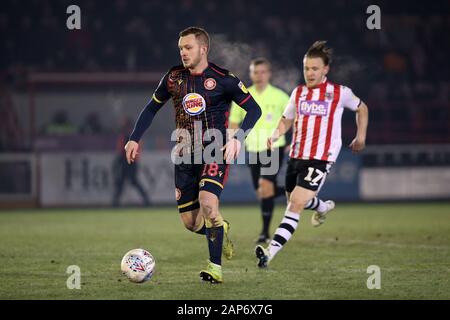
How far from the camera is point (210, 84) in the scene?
22.9 ft

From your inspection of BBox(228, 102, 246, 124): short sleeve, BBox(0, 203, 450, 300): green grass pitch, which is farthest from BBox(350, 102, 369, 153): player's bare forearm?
BBox(228, 102, 246, 124): short sleeve

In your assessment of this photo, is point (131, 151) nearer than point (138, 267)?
No

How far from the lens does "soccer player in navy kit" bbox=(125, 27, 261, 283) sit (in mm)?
6825

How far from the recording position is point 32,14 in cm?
2288

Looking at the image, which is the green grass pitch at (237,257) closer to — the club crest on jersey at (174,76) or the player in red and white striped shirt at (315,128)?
the player in red and white striped shirt at (315,128)

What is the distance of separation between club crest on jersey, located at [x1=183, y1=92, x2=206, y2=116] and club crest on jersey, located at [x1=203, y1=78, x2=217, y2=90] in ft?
0.36

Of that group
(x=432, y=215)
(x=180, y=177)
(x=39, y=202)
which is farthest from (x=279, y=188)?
(x=39, y=202)

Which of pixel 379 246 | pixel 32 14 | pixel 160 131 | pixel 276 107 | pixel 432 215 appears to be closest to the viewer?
pixel 379 246

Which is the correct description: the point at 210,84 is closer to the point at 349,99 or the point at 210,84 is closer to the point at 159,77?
the point at 349,99

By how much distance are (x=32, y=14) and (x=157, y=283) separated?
17575 millimetres

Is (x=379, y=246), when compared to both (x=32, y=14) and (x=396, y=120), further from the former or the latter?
(x=32, y=14)

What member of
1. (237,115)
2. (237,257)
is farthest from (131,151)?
(237,115)

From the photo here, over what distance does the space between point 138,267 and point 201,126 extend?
50.7 inches

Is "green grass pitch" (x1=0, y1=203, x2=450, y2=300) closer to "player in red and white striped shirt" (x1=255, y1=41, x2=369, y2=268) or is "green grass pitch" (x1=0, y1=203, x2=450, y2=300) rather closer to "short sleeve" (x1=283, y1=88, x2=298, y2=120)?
"player in red and white striped shirt" (x1=255, y1=41, x2=369, y2=268)
